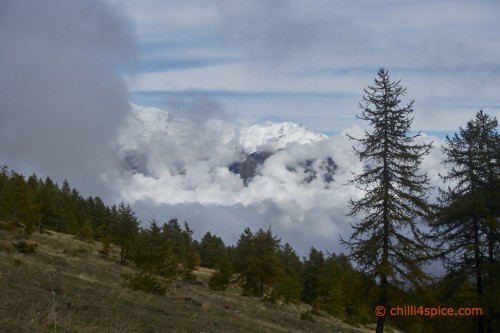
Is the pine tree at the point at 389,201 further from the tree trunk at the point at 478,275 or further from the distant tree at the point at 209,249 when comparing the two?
the distant tree at the point at 209,249

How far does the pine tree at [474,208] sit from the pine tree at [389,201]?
151 cm

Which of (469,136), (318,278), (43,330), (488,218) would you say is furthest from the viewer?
(318,278)

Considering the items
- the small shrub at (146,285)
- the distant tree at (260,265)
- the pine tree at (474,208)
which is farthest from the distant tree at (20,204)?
the pine tree at (474,208)

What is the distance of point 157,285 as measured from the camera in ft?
62.4

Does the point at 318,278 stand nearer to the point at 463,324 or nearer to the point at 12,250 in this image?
the point at 463,324

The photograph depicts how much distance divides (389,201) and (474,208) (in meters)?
3.84

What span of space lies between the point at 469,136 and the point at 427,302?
8206 millimetres

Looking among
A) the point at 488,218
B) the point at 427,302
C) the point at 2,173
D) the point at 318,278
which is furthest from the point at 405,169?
the point at 2,173

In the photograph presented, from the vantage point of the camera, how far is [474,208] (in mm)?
17875

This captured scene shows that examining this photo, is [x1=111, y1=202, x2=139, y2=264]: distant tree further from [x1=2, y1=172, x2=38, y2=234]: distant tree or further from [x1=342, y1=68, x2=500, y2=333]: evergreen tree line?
[x1=342, y1=68, x2=500, y2=333]: evergreen tree line

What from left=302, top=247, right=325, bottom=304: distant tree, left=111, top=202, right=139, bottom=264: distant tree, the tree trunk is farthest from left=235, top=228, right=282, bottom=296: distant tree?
the tree trunk

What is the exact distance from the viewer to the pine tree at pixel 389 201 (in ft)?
59.1

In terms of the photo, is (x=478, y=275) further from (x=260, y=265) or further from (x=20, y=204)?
(x=20, y=204)

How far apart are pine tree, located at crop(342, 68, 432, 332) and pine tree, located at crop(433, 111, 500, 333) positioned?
151 centimetres
